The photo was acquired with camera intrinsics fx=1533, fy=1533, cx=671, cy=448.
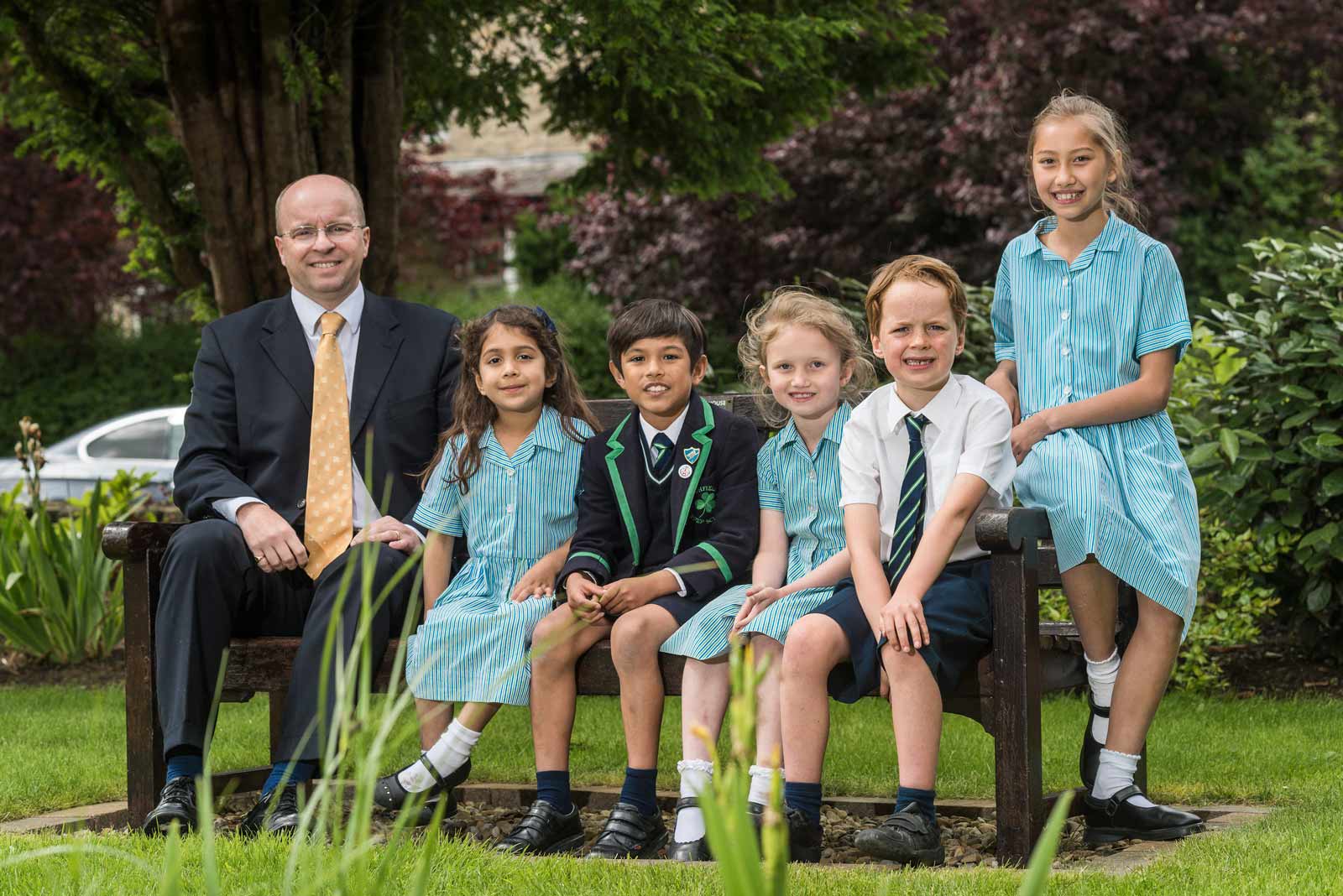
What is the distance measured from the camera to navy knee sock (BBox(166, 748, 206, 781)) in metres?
3.75

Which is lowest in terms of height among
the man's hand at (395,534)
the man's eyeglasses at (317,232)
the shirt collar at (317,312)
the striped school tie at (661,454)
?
the man's hand at (395,534)

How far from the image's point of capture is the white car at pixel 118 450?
41.1 ft

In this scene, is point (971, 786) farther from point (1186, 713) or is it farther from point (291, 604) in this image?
point (291, 604)

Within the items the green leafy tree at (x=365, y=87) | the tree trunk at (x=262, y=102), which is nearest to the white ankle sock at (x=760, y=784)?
the green leafy tree at (x=365, y=87)

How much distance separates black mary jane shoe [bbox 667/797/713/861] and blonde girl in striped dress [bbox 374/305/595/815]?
66 centimetres

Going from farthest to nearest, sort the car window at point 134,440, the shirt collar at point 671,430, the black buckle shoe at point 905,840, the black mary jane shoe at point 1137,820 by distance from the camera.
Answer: the car window at point 134,440
the shirt collar at point 671,430
the black mary jane shoe at point 1137,820
the black buckle shoe at point 905,840

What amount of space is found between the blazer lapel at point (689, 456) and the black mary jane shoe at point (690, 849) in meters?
0.71

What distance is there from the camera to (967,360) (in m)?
6.70

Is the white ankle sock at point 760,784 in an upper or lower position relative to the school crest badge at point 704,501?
lower

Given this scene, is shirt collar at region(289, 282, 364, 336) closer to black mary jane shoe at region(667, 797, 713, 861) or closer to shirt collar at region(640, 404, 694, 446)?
shirt collar at region(640, 404, 694, 446)

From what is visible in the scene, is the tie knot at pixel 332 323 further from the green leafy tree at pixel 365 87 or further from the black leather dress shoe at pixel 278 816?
the green leafy tree at pixel 365 87

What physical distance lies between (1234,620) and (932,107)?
37.6ft

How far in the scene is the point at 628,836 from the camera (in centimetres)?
357

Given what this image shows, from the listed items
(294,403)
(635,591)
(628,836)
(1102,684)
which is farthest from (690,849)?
(294,403)
